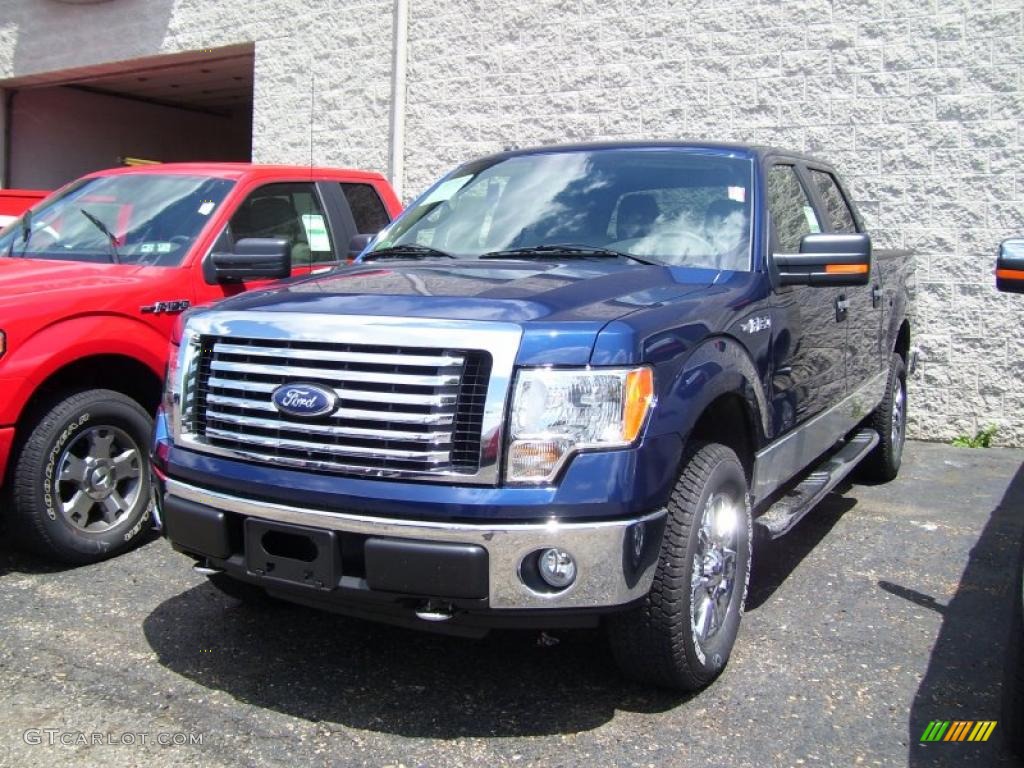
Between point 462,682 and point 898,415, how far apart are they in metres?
4.30

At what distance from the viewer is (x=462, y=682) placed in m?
3.46

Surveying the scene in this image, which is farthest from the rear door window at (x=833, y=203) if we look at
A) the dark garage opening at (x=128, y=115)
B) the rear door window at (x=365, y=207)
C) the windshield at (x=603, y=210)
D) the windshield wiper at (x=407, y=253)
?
the dark garage opening at (x=128, y=115)

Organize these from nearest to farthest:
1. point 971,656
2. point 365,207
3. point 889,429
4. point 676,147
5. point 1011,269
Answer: point 1011,269
point 971,656
point 676,147
point 889,429
point 365,207

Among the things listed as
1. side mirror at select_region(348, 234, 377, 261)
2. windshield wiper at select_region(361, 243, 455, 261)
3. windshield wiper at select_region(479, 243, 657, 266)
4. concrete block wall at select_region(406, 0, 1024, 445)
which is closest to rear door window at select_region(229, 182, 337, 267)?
side mirror at select_region(348, 234, 377, 261)

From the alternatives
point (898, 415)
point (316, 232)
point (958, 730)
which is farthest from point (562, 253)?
point (898, 415)

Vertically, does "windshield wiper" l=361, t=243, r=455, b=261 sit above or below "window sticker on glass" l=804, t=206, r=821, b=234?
below

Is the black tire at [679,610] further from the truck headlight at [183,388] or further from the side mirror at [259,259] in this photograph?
the side mirror at [259,259]

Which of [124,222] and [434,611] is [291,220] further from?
[434,611]

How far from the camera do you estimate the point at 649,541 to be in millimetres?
2877

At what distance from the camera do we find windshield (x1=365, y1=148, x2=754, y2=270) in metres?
3.99

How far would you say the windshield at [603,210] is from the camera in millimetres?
3988

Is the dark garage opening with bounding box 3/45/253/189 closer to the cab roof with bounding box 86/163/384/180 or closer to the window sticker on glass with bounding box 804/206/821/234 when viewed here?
the cab roof with bounding box 86/163/384/180

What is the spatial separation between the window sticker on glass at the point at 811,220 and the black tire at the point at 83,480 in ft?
11.0

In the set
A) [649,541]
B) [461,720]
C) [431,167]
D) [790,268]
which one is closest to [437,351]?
[649,541]
